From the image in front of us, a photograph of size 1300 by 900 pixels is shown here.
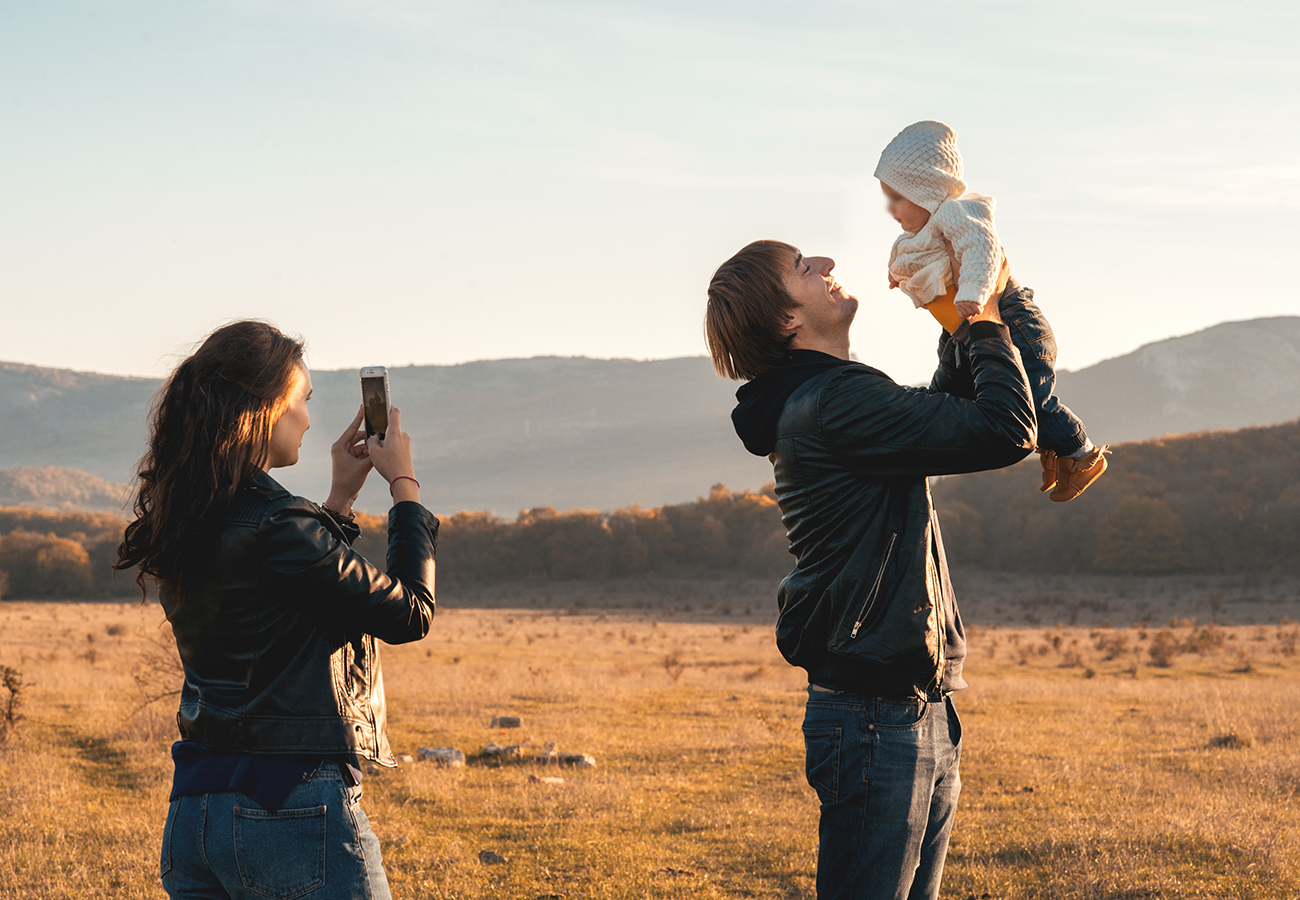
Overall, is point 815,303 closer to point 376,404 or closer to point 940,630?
point 940,630

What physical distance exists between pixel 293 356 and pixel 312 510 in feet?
1.26

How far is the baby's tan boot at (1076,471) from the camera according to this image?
2.75 meters

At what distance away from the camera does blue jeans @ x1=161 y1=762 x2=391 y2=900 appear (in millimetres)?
2133

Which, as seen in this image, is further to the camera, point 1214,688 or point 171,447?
point 1214,688

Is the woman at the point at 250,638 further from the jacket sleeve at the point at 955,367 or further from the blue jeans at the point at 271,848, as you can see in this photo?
the jacket sleeve at the point at 955,367

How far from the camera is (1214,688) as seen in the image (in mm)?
20109

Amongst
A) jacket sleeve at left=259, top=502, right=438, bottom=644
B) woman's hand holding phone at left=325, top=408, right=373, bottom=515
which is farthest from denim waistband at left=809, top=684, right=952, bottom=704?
woman's hand holding phone at left=325, top=408, right=373, bottom=515

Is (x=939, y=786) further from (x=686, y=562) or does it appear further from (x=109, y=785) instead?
(x=686, y=562)

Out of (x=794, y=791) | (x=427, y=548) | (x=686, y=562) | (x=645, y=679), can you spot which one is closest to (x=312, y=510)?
(x=427, y=548)

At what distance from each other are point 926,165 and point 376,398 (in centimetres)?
154

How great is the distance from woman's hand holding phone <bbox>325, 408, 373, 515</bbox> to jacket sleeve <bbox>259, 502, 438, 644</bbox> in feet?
1.58

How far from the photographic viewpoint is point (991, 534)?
220 ft

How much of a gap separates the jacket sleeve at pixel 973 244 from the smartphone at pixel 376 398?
1.43 metres

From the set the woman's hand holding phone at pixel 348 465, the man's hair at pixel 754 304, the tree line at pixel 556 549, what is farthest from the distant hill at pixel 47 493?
the man's hair at pixel 754 304
